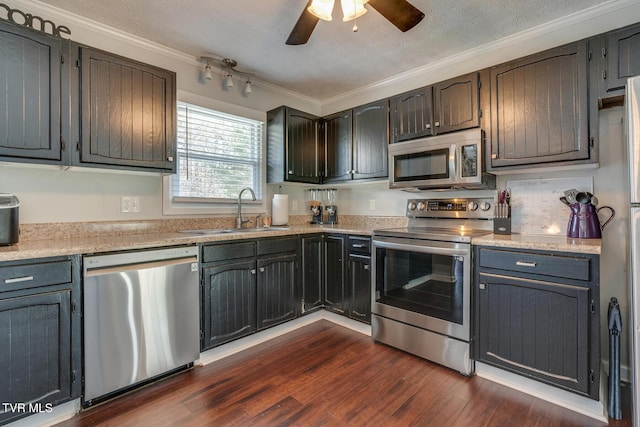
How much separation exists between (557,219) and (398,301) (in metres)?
1.33

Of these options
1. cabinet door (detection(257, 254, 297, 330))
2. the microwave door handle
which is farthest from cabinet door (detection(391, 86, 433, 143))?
cabinet door (detection(257, 254, 297, 330))

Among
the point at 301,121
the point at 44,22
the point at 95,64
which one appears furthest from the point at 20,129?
the point at 301,121

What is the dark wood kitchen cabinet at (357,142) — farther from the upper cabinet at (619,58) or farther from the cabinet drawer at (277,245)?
the upper cabinet at (619,58)

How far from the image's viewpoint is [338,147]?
3363 millimetres

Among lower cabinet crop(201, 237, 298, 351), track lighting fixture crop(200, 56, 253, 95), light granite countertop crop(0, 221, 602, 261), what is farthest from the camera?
track lighting fixture crop(200, 56, 253, 95)

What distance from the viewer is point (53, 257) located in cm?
158

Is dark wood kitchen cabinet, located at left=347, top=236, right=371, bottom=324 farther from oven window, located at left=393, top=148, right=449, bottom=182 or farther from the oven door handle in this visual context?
oven window, located at left=393, top=148, right=449, bottom=182

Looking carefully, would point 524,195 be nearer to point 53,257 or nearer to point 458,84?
point 458,84

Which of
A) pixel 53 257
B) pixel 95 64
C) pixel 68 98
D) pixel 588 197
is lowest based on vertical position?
pixel 53 257

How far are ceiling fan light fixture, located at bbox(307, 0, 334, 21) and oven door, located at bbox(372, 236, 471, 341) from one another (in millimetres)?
1641

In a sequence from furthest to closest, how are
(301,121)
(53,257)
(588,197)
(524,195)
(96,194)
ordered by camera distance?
(301,121), (524,195), (96,194), (588,197), (53,257)

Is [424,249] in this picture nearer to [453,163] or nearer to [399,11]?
[453,163]

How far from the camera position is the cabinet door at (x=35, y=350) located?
4.82 ft

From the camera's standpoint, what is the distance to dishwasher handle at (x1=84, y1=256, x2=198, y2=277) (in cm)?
171
